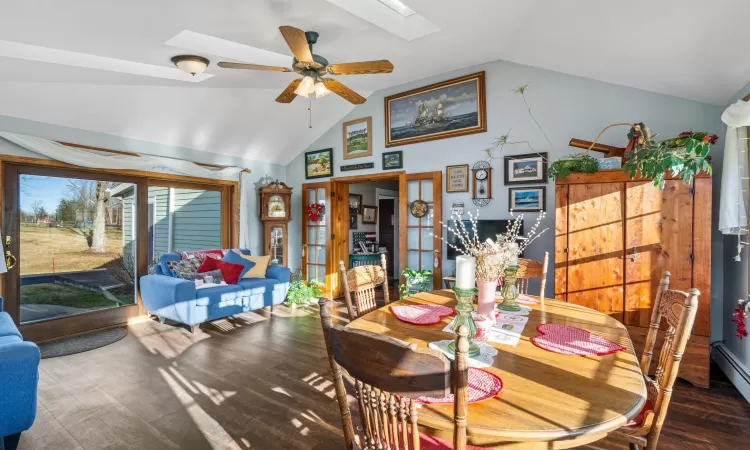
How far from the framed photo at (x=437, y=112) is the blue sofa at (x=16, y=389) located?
4.32 m

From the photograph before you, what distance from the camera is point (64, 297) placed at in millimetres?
4125

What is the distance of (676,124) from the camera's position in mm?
3363

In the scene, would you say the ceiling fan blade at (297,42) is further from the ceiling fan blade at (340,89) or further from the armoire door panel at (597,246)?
the armoire door panel at (597,246)

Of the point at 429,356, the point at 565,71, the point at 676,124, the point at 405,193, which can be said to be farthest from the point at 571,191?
the point at 429,356

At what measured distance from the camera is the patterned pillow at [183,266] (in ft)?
14.5

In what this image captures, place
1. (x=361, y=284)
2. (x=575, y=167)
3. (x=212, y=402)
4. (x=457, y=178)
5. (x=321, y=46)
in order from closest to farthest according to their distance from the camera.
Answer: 1. (x=361, y=284)
2. (x=212, y=402)
3. (x=575, y=167)
4. (x=321, y=46)
5. (x=457, y=178)

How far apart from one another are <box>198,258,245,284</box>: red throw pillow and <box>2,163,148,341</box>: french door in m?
0.78

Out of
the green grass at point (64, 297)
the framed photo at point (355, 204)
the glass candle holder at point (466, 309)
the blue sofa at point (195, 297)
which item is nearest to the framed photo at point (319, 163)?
the framed photo at point (355, 204)

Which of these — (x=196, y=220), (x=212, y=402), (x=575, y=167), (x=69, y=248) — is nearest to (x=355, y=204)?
(x=196, y=220)

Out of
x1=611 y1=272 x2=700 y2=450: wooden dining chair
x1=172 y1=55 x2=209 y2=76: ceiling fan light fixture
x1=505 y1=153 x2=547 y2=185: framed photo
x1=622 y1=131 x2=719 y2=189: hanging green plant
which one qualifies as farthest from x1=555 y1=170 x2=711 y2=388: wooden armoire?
x1=172 y1=55 x2=209 y2=76: ceiling fan light fixture

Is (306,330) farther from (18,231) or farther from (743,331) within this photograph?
(743,331)

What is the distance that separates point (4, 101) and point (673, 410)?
244 inches

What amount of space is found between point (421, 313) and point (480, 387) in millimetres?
840

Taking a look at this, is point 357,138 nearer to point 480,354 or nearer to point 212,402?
point 212,402
